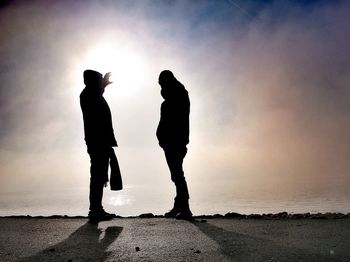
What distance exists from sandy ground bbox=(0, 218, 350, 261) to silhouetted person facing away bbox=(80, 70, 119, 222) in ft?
2.82

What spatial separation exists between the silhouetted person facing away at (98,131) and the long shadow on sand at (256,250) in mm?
3079

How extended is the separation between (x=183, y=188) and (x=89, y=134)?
2.25m

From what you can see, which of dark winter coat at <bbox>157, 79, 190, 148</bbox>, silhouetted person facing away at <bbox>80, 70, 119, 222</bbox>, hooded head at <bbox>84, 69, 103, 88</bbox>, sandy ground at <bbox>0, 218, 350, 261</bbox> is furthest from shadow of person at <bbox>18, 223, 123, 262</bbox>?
hooded head at <bbox>84, 69, 103, 88</bbox>

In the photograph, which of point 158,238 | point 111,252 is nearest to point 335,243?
point 158,238

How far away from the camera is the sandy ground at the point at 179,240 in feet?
14.8

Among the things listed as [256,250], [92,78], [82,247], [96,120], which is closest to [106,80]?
[92,78]

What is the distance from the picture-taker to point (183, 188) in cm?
817

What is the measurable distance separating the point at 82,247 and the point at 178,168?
11.4 ft

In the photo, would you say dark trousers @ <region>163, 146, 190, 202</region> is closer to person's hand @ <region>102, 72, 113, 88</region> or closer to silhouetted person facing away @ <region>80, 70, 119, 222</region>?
silhouetted person facing away @ <region>80, 70, 119, 222</region>

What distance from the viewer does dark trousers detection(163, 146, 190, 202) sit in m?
8.18

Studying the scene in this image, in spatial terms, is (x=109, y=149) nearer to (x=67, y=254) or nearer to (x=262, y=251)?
(x=67, y=254)

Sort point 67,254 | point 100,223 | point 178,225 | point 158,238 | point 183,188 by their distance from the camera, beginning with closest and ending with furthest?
point 67,254 < point 158,238 < point 178,225 < point 100,223 < point 183,188

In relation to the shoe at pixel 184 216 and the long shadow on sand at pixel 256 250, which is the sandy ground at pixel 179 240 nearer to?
the long shadow on sand at pixel 256 250

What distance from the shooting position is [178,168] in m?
8.30
